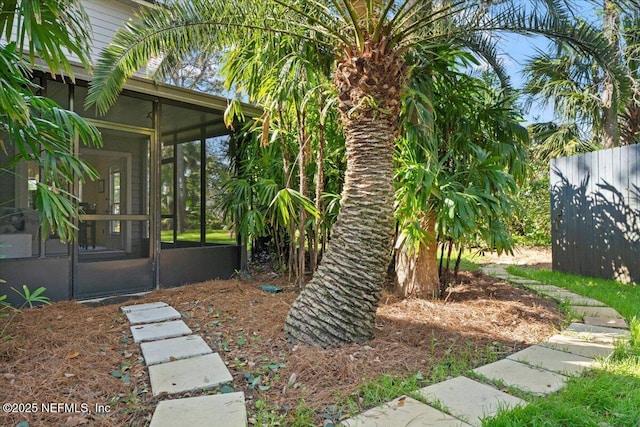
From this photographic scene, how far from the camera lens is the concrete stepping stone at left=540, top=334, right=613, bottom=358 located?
3.01 metres

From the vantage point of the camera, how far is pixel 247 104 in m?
5.57

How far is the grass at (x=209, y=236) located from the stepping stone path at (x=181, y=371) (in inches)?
63.4

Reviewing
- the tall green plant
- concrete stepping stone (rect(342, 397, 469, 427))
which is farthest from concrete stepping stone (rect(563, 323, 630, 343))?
concrete stepping stone (rect(342, 397, 469, 427))

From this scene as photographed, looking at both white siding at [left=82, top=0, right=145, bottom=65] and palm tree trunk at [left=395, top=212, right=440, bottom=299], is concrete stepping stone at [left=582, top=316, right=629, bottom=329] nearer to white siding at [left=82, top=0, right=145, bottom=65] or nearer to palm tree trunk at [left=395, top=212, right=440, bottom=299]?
palm tree trunk at [left=395, top=212, right=440, bottom=299]

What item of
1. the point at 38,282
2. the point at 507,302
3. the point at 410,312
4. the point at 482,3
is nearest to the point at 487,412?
the point at 410,312

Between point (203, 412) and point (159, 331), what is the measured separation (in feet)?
4.86

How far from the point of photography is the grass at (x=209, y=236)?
5.45m

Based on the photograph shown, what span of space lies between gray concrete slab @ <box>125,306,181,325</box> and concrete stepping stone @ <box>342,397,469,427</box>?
2367mm

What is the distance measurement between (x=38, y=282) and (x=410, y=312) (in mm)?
4010

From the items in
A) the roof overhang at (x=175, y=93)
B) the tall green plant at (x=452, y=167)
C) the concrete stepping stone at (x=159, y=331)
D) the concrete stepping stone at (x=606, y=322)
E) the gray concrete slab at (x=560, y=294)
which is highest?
the roof overhang at (x=175, y=93)

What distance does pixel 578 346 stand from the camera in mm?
3195

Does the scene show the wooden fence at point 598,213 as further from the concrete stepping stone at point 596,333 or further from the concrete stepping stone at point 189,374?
the concrete stepping stone at point 189,374

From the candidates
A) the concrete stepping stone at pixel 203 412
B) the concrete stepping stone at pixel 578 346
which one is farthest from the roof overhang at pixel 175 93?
A: the concrete stepping stone at pixel 578 346

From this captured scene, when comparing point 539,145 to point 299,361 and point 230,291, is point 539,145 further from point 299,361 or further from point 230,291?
point 299,361
